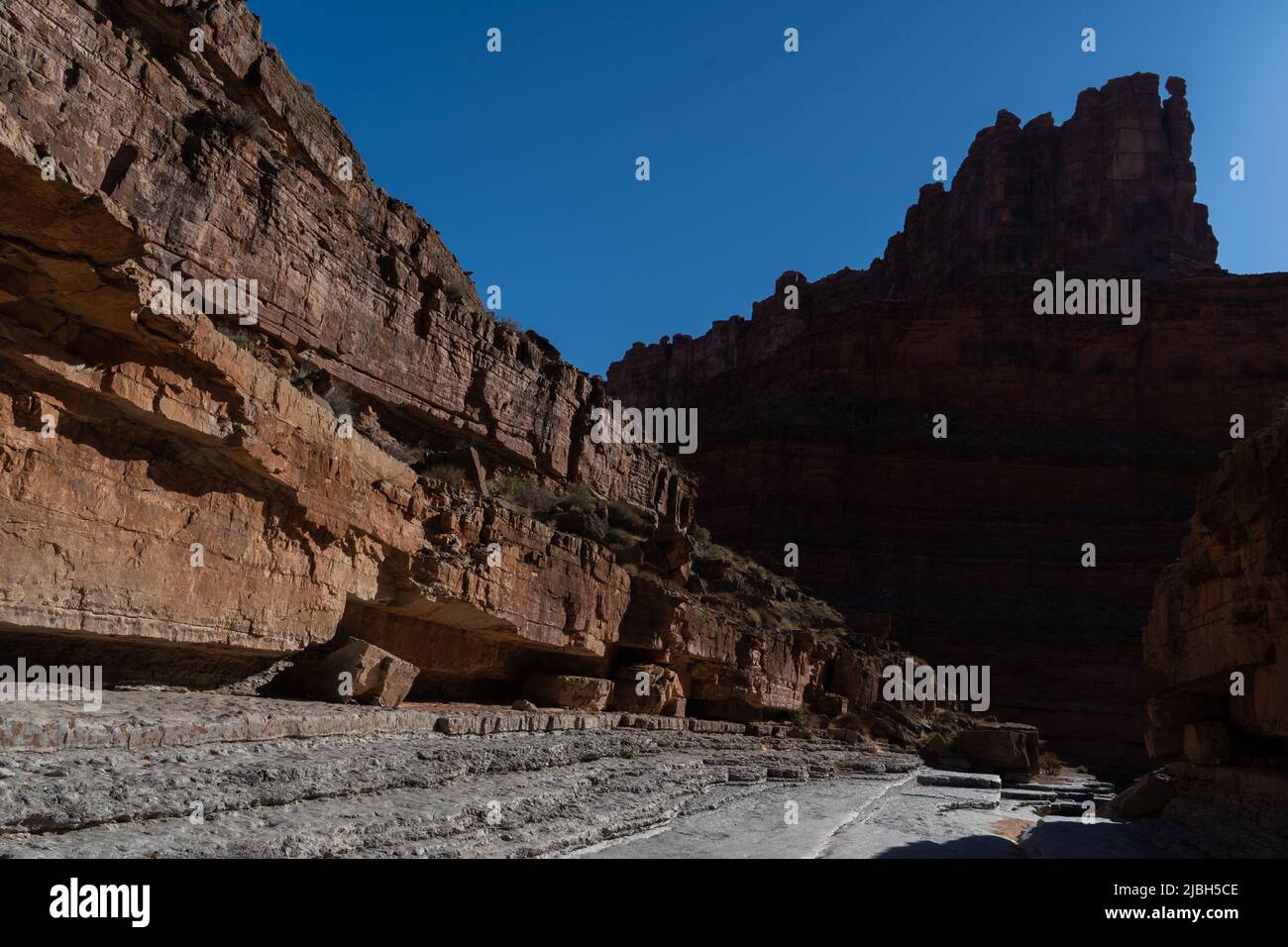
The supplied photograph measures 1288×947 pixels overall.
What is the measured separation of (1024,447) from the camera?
57406 millimetres

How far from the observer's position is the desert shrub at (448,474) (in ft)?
42.4

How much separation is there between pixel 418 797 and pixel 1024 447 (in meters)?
57.9

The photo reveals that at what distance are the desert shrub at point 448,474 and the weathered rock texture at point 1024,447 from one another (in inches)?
1475

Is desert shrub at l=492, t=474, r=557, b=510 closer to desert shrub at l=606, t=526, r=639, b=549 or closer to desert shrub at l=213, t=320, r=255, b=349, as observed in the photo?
desert shrub at l=606, t=526, r=639, b=549

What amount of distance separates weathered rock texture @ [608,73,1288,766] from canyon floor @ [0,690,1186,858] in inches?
1430

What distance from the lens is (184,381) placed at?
7.54 metres

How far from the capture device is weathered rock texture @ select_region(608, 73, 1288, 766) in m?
46.0

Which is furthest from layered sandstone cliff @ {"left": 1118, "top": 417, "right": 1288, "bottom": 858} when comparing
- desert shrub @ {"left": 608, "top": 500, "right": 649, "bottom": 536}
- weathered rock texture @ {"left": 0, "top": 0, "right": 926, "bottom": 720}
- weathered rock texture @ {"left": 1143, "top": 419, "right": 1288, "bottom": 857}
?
desert shrub @ {"left": 608, "top": 500, "right": 649, "bottom": 536}

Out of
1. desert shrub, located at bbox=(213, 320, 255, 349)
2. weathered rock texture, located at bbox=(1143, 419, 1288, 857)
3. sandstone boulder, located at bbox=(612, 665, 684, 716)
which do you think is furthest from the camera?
sandstone boulder, located at bbox=(612, 665, 684, 716)

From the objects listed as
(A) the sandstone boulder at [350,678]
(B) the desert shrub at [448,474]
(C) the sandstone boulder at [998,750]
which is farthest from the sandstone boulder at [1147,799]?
(C) the sandstone boulder at [998,750]

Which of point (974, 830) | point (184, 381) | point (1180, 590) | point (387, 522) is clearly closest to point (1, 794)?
point (184, 381)

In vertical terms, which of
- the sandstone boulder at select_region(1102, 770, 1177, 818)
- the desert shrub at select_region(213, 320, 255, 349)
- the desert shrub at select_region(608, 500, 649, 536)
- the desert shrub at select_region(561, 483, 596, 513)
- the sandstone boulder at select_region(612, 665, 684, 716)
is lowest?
the sandstone boulder at select_region(1102, 770, 1177, 818)

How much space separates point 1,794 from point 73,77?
9.65 metres

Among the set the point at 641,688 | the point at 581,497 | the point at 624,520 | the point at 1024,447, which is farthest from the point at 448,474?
the point at 1024,447
